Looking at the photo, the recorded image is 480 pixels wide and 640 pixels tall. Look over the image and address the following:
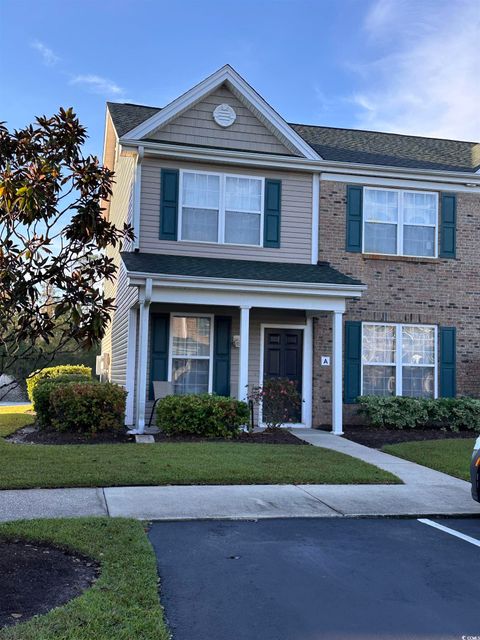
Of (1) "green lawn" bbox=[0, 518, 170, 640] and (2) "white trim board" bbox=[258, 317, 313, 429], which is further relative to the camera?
(2) "white trim board" bbox=[258, 317, 313, 429]

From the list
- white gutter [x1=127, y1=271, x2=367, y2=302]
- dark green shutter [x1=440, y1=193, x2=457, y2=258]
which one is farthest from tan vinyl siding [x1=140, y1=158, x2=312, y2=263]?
dark green shutter [x1=440, y1=193, x2=457, y2=258]

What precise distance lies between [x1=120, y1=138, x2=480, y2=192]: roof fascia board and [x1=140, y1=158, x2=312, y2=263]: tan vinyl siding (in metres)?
0.22

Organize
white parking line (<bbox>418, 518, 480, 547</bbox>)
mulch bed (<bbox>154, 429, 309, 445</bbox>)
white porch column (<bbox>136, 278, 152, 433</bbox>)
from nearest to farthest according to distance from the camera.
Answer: white parking line (<bbox>418, 518, 480, 547</bbox>), mulch bed (<bbox>154, 429, 309, 445</bbox>), white porch column (<bbox>136, 278, 152, 433</bbox>)

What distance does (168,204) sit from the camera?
1316 cm

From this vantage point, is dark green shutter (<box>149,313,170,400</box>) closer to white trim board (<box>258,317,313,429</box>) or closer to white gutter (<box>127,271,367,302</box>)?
white gutter (<box>127,271,367,302</box>)

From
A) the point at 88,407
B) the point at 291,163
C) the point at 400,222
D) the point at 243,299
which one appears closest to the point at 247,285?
the point at 243,299

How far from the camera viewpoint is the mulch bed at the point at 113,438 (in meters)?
10.8

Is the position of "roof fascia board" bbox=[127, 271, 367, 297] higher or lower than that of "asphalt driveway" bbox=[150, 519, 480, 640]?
higher


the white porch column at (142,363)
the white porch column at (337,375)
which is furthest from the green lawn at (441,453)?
the white porch column at (142,363)

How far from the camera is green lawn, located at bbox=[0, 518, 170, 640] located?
3508 mm

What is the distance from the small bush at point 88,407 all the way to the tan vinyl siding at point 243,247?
10.7 ft

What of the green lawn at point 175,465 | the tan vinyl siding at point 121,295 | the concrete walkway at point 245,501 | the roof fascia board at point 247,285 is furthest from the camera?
the tan vinyl siding at point 121,295

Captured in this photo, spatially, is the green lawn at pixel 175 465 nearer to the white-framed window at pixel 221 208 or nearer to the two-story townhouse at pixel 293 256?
the two-story townhouse at pixel 293 256

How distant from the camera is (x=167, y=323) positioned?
1312 centimetres
